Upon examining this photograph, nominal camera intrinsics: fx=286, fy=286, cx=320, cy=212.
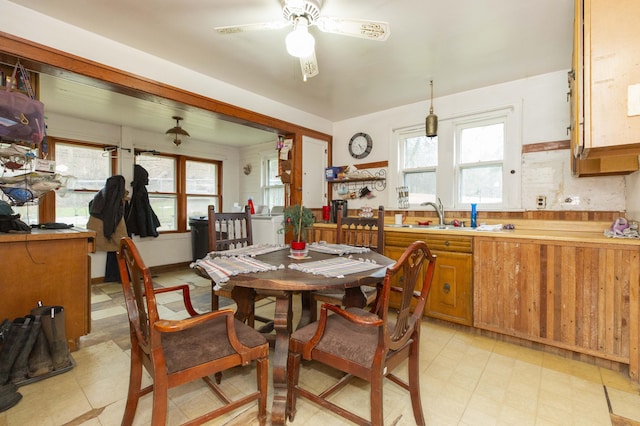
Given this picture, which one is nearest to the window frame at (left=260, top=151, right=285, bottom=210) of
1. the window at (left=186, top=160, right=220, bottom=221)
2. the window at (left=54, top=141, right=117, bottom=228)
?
the window at (left=186, top=160, right=220, bottom=221)

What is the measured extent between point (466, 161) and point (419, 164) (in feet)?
1.87

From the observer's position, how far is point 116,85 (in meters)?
2.40

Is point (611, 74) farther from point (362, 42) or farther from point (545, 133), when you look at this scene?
point (545, 133)

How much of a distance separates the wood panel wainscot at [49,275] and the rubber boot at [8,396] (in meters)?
0.50

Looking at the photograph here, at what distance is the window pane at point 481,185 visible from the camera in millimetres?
3215

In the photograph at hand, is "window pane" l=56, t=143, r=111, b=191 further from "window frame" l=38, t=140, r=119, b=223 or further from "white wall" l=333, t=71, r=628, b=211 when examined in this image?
"white wall" l=333, t=71, r=628, b=211

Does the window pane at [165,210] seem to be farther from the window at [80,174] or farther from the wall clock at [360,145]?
the wall clock at [360,145]

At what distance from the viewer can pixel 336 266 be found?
168 cm

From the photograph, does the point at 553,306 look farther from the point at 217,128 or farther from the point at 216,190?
the point at 216,190

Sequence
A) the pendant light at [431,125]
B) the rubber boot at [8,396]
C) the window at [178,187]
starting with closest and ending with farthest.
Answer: the rubber boot at [8,396], the pendant light at [431,125], the window at [178,187]

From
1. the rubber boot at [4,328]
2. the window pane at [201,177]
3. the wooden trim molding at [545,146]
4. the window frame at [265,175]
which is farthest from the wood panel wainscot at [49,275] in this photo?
the wooden trim molding at [545,146]

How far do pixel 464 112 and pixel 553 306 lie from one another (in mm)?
2227

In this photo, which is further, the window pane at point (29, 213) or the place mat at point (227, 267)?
the window pane at point (29, 213)

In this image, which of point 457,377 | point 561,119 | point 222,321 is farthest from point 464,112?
point 222,321
